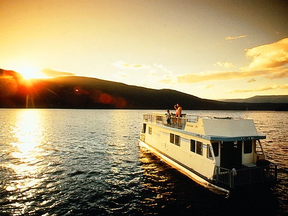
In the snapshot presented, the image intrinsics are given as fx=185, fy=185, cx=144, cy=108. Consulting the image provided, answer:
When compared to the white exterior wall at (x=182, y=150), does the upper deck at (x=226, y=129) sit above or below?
above

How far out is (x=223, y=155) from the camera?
1382 cm

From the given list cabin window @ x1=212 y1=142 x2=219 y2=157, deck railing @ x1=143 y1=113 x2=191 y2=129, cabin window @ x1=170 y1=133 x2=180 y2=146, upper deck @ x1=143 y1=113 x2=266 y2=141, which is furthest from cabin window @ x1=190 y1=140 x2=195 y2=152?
deck railing @ x1=143 y1=113 x2=191 y2=129

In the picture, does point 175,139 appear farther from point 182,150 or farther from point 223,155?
point 223,155

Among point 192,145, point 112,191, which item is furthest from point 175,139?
point 112,191

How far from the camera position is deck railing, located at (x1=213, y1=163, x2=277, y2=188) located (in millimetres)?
12188

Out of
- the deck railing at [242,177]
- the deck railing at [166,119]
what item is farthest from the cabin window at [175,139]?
the deck railing at [242,177]

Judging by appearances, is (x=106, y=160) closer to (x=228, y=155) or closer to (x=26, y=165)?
(x=26, y=165)

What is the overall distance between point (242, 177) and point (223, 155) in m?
1.89

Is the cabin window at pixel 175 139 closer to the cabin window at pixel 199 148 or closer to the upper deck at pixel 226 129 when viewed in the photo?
the cabin window at pixel 199 148

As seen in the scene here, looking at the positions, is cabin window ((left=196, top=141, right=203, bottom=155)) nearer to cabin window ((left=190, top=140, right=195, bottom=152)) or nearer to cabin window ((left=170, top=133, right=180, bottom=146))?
cabin window ((left=190, top=140, right=195, bottom=152))

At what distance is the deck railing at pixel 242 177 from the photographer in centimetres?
1219

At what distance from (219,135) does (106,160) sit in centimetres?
1465

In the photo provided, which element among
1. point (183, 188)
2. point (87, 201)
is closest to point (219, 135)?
point (183, 188)

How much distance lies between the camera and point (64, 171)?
1880cm
